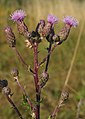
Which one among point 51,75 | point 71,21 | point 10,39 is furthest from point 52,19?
point 51,75

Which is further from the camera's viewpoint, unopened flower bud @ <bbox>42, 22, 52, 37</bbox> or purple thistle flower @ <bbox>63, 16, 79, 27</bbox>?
purple thistle flower @ <bbox>63, 16, 79, 27</bbox>

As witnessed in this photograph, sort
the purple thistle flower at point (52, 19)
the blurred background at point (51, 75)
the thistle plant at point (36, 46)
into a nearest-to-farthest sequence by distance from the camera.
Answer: the thistle plant at point (36, 46)
the purple thistle flower at point (52, 19)
the blurred background at point (51, 75)

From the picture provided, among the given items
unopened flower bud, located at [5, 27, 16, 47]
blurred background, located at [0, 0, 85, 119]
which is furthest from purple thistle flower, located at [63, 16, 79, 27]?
blurred background, located at [0, 0, 85, 119]

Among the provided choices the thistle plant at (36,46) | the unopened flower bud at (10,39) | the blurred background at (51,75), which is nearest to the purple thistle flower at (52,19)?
the thistle plant at (36,46)

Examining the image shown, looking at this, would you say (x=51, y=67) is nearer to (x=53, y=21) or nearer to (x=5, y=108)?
(x=5, y=108)

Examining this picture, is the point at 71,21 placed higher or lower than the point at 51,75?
higher

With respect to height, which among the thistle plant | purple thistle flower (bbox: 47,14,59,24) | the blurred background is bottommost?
the blurred background

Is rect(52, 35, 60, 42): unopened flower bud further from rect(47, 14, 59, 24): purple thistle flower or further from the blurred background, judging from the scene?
the blurred background

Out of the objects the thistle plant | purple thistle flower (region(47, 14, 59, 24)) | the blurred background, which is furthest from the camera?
the blurred background

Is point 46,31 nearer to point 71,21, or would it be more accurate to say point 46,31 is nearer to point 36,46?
point 36,46

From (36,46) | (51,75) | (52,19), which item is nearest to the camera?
(36,46)

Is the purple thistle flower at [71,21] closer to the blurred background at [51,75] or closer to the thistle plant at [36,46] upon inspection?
the thistle plant at [36,46]
